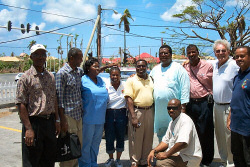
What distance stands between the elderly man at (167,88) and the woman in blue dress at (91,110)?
2.87ft

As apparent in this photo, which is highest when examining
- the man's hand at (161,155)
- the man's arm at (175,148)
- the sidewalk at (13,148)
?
the man's arm at (175,148)

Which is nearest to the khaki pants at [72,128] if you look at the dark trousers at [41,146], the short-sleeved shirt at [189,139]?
the dark trousers at [41,146]

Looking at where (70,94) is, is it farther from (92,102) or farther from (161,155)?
(161,155)

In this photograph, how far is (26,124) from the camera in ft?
8.95

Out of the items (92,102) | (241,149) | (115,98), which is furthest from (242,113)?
(92,102)

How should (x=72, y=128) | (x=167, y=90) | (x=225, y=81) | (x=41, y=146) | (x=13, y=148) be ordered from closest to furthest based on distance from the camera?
(x=41, y=146), (x=72, y=128), (x=225, y=81), (x=167, y=90), (x=13, y=148)

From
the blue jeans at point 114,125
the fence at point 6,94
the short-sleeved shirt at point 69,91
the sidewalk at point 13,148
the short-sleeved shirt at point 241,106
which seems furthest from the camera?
the fence at point 6,94

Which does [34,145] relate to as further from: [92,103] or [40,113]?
[92,103]

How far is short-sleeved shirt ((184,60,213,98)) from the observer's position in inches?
157

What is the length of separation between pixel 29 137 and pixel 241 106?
264cm

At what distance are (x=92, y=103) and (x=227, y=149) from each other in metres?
→ 2.30

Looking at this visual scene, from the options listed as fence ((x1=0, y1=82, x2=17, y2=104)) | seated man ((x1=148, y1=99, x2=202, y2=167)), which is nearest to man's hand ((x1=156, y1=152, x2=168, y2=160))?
seated man ((x1=148, y1=99, x2=202, y2=167))

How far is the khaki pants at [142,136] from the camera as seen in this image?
389 cm

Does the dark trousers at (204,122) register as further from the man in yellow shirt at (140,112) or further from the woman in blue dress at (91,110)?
the woman in blue dress at (91,110)
